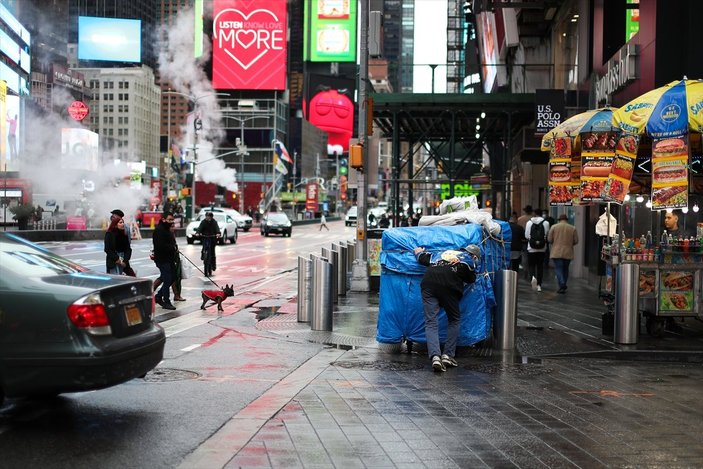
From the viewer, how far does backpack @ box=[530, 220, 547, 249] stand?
1931cm

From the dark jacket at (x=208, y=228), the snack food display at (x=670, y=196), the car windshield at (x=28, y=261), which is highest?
the snack food display at (x=670, y=196)

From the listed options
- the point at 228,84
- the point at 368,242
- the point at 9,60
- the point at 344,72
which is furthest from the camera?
the point at 344,72

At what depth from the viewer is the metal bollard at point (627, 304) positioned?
11195 millimetres

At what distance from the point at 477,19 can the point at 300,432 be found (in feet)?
143

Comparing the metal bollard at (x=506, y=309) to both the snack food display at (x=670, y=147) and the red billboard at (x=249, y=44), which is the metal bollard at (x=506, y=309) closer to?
the snack food display at (x=670, y=147)

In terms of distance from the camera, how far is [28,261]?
6984 millimetres

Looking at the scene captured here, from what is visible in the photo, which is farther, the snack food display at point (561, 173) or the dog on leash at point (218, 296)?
the dog on leash at point (218, 296)

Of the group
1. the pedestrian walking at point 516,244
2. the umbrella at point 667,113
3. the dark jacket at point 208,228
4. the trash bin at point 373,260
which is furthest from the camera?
the dark jacket at point 208,228

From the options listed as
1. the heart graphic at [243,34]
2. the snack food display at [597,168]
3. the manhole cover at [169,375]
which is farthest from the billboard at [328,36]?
the manhole cover at [169,375]

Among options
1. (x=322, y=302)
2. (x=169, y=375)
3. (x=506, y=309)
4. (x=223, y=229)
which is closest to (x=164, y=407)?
(x=169, y=375)

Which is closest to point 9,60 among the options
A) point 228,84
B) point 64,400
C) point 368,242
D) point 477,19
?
point 477,19

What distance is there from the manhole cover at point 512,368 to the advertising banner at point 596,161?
3.29m

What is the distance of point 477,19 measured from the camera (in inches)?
1873

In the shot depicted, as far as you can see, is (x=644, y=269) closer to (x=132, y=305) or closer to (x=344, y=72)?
(x=132, y=305)
